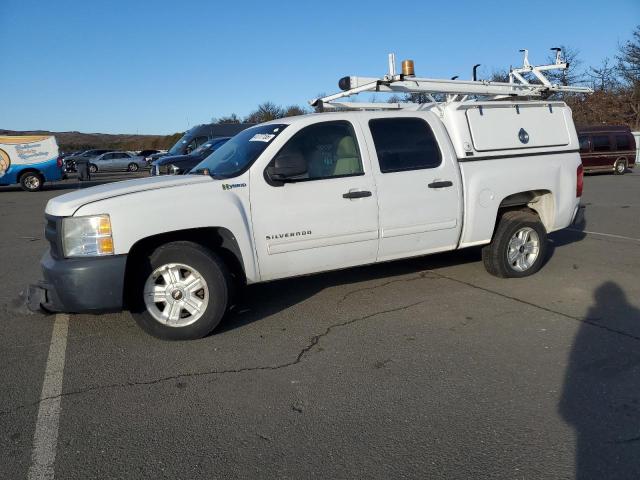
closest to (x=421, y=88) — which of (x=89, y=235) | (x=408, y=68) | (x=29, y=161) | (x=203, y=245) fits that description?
(x=408, y=68)

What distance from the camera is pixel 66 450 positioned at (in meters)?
2.84

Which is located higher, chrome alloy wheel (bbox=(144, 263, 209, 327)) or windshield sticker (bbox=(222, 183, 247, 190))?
windshield sticker (bbox=(222, 183, 247, 190))

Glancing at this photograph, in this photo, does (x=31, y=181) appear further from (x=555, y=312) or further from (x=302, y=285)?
(x=555, y=312)

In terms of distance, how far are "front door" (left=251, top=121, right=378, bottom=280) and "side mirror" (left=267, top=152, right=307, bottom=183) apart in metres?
0.06

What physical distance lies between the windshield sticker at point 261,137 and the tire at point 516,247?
2.87m

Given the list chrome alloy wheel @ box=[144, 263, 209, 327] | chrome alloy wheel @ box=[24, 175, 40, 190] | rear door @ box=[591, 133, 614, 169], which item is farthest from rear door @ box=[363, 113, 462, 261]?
chrome alloy wheel @ box=[24, 175, 40, 190]

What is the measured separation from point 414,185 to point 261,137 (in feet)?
5.17

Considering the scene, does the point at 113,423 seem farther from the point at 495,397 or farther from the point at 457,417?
the point at 495,397

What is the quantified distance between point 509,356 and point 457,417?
1063 mm

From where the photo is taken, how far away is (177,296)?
4.29 metres

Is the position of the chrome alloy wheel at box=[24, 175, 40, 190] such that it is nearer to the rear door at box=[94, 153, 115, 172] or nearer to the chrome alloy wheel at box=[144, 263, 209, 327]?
the rear door at box=[94, 153, 115, 172]

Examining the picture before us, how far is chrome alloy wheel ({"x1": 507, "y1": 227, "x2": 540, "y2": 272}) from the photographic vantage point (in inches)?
237

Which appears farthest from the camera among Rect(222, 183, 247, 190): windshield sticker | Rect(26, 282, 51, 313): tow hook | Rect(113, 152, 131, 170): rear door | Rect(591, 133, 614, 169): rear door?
Rect(113, 152, 131, 170): rear door

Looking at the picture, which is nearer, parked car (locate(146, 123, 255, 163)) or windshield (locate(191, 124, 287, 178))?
windshield (locate(191, 124, 287, 178))
